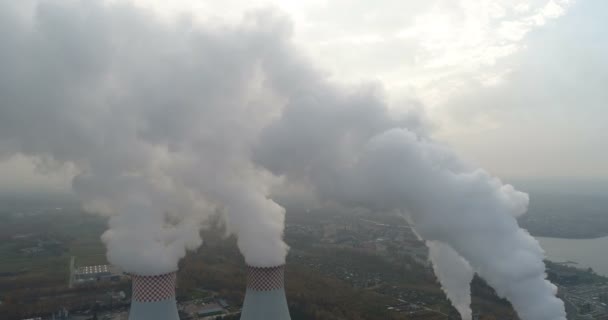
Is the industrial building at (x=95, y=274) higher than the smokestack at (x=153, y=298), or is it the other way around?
the industrial building at (x=95, y=274)

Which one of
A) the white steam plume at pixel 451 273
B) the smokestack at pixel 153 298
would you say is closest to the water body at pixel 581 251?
the white steam plume at pixel 451 273

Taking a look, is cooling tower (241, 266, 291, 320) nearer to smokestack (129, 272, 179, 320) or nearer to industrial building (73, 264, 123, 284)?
smokestack (129, 272, 179, 320)

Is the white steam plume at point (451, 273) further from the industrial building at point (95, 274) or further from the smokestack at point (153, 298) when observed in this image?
the industrial building at point (95, 274)

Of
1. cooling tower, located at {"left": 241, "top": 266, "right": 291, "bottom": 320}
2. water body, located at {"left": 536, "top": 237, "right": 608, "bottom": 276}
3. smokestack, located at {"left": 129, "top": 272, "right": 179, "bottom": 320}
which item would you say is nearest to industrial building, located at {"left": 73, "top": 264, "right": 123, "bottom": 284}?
smokestack, located at {"left": 129, "top": 272, "right": 179, "bottom": 320}

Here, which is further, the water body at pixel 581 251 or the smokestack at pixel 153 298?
the water body at pixel 581 251

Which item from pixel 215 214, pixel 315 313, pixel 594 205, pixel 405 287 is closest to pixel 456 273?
pixel 215 214

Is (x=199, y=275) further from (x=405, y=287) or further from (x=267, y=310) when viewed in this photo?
(x=267, y=310)

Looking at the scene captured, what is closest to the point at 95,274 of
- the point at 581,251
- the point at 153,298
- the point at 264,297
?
the point at 153,298
